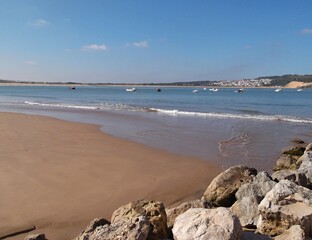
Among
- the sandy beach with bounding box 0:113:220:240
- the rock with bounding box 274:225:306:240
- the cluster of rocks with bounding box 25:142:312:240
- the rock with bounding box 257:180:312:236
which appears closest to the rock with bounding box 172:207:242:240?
the cluster of rocks with bounding box 25:142:312:240

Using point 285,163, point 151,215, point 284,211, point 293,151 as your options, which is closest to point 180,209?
point 151,215

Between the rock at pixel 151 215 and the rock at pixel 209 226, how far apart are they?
39 cm

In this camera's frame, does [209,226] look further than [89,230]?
No

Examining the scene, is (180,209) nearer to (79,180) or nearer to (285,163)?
(79,180)

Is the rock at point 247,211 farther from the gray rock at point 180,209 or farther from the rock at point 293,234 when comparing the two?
the rock at point 293,234

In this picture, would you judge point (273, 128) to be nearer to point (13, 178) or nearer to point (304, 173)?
point (304, 173)

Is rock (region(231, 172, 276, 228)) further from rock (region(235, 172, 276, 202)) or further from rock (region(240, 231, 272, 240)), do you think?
rock (region(240, 231, 272, 240))

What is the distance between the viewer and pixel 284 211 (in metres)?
5.25

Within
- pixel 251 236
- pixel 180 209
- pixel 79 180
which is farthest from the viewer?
pixel 79 180

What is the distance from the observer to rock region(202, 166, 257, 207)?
7340mm

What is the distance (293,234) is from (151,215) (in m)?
1.99

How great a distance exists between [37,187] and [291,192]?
18.7ft


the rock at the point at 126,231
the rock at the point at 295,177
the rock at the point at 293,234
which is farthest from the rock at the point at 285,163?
the rock at the point at 126,231

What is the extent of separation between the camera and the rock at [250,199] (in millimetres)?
6056
